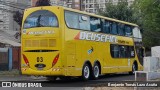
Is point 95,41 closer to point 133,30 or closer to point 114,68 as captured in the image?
point 114,68

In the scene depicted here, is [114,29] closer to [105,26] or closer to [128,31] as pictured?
[105,26]

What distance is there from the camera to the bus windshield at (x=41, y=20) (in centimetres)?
1800

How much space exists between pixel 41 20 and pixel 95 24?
3.86 metres

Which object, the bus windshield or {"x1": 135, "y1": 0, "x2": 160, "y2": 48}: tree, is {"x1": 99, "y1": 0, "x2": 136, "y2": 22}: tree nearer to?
{"x1": 135, "y1": 0, "x2": 160, "y2": 48}: tree

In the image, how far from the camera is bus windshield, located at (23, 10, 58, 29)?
18.0 m

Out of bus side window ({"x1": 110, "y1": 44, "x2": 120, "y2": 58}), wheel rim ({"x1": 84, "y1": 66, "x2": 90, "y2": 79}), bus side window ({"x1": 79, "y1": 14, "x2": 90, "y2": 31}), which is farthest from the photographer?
bus side window ({"x1": 110, "y1": 44, "x2": 120, "y2": 58})

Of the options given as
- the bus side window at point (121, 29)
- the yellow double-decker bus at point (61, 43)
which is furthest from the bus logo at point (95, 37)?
the bus side window at point (121, 29)

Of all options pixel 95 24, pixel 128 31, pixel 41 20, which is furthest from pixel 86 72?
pixel 128 31

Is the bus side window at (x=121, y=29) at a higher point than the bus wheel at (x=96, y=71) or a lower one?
higher

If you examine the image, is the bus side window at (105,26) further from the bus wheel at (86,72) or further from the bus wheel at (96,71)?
the bus wheel at (86,72)

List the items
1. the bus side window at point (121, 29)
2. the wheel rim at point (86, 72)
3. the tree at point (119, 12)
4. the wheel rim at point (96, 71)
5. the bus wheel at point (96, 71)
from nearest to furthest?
1. the wheel rim at point (86, 72)
2. the bus wheel at point (96, 71)
3. the wheel rim at point (96, 71)
4. the bus side window at point (121, 29)
5. the tree at point (119, 12)

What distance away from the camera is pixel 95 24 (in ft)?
69.1

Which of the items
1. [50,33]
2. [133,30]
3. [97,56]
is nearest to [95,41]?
[97,56]

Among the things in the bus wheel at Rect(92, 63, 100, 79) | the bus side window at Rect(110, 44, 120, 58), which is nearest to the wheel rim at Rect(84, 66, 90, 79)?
the bus wheel at Rect(92, 63, 100, 79)
